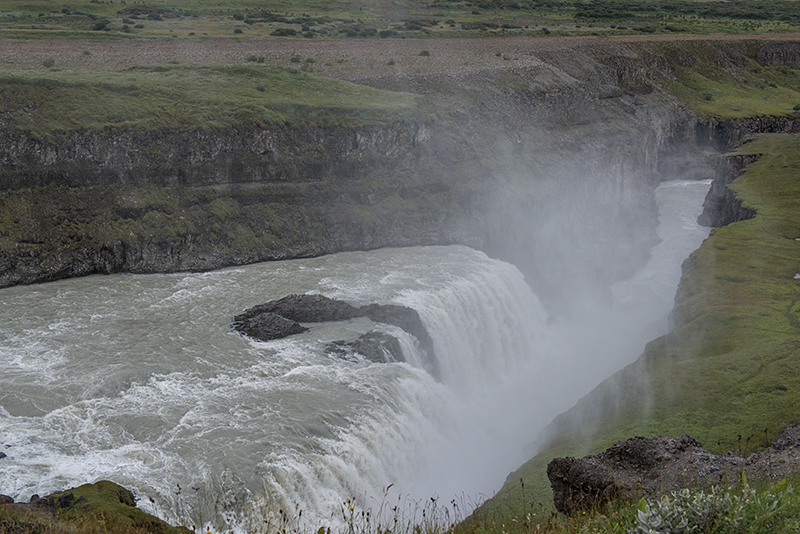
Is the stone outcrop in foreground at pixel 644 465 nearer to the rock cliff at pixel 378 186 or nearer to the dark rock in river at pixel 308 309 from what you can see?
the dark rock in river at pixel 308 309

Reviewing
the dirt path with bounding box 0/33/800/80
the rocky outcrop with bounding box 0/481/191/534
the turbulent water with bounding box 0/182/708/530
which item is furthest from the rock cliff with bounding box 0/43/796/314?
the rocky outcrop with bounding box 0/481/191/534

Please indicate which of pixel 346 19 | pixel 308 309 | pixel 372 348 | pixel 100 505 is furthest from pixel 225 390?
pixel 346 19

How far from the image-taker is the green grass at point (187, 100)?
134 feet

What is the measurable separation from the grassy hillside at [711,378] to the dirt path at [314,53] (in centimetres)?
4188

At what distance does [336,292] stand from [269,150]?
14999mm

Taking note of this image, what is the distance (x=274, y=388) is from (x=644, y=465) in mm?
15406

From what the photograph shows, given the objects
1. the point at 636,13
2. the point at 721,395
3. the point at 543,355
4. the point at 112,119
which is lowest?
the point at 543,355

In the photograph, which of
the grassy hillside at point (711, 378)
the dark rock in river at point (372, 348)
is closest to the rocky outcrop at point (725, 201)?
the grassy hillside at point (711, 378)

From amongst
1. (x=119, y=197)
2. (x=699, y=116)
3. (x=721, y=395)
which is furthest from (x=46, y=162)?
(x=699, y=116)

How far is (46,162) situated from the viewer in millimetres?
39188

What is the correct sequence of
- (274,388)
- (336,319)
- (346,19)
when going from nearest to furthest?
1. (274,388)
2. (336,319)
3. (346,19)

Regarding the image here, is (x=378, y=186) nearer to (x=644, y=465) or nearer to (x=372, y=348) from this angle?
(x=372, y=348)

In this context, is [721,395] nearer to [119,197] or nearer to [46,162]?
[119,197]

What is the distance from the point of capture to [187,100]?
47.6 meters
